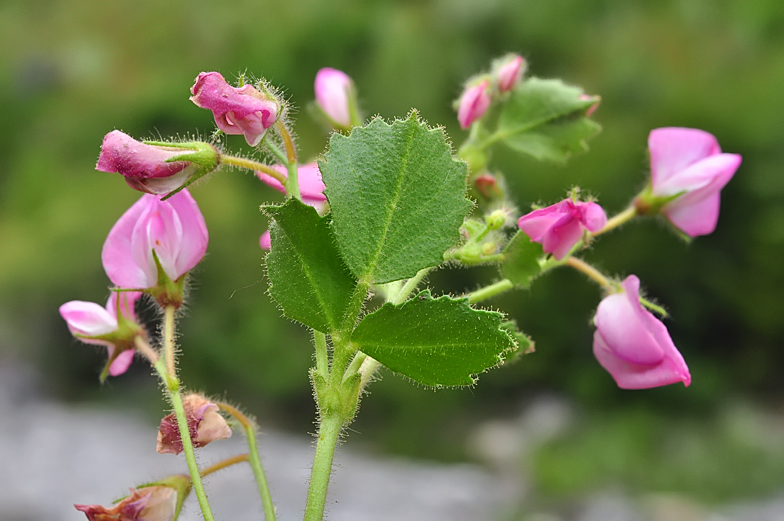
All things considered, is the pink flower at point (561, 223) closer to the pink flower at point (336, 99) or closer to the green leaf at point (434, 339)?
the green leaf at point (434, 339)

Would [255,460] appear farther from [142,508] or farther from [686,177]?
[686,177]

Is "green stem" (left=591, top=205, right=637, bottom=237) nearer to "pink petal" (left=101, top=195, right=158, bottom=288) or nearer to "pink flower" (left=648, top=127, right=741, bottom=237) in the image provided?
"pink flower" (left=648, top=127, right=741, bottom=237)

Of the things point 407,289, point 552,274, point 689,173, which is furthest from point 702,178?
point 552,274

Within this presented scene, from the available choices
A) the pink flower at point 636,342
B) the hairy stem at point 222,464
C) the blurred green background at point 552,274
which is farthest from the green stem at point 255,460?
the blurred green background at point 552,274

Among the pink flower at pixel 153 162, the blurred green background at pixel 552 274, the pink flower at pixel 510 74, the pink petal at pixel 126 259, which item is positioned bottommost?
the blurred green background at pixel 552 274

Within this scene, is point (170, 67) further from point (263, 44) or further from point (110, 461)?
point (110, 461)
